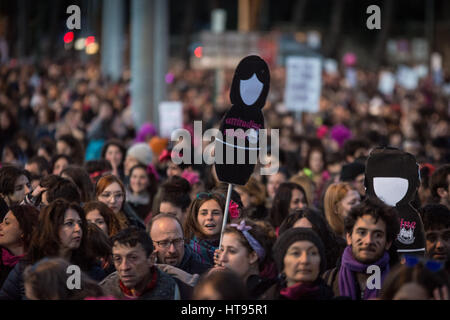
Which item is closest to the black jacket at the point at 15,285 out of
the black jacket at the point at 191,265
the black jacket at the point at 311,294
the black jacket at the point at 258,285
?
the black jacket at the point at 191,265

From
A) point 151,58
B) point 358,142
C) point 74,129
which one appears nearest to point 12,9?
point 151,58

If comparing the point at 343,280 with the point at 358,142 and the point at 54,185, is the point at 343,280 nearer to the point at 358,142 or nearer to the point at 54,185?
the point at 54,185

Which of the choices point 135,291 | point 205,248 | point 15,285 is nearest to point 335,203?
point 205,248

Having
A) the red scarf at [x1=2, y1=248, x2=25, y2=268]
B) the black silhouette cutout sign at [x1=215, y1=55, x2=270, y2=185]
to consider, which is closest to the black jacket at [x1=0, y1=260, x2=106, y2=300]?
the red scarf at [x1=2, y1=248, x2=25, y2=268]

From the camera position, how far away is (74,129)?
14.7 meters

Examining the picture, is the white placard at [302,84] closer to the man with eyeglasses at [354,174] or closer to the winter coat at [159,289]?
the man with eyeglasses at [354,174]

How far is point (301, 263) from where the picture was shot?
16.3 feet

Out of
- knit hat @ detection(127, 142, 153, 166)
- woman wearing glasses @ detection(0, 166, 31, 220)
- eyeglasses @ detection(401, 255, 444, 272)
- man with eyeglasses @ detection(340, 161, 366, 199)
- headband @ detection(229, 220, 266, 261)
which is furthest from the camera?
knit hat @ detection(127, 142, 153, 166)

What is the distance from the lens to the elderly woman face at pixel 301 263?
4.93m

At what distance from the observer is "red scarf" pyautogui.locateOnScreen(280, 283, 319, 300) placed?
15.9ft

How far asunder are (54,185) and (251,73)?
71.9 inches

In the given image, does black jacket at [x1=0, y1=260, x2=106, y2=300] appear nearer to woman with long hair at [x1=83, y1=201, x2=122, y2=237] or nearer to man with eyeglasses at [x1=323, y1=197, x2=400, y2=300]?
woman with long hair at [x1=83, y1=201, x2=122, y2=237]

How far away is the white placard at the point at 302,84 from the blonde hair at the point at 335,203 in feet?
30.2

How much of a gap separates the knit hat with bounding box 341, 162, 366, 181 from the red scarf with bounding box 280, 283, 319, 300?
407 centimetres
